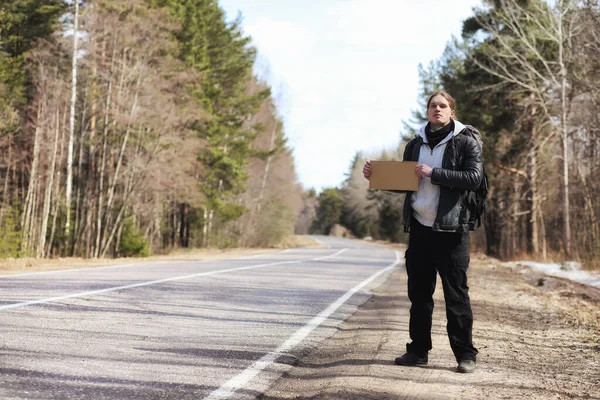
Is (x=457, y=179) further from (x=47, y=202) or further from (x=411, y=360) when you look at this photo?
(x=47, y=202)

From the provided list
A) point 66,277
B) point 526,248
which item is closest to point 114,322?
point 66,277

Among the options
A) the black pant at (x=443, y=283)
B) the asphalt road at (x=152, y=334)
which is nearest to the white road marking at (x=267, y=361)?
the asphalt road at (x=152, y=334)

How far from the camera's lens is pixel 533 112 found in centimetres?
2714

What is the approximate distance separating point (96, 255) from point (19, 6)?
434 inches

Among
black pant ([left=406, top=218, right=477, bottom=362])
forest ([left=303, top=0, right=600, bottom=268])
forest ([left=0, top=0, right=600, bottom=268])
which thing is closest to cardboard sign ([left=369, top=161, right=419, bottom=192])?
black pant ([left=406, top=218, right=477, bottom=362])

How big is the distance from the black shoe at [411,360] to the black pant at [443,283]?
4cm

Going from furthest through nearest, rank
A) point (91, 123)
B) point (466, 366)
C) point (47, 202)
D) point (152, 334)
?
point (91, 123), point (47, 202), point (152, 334), point (466, 366)

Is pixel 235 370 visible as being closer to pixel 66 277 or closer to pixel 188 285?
pixel 188 285

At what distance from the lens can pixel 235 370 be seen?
4652 millimetres

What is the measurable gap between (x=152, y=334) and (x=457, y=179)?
2.88 metres

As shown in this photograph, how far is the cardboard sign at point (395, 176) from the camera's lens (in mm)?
5020

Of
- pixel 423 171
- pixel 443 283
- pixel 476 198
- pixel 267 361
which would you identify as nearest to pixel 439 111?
pixel 423 171

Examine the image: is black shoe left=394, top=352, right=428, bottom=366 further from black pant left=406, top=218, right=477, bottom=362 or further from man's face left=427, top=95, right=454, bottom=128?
man's face left=427, top=95, right=454, bottom=128

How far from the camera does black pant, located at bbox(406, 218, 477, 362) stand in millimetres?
4957
